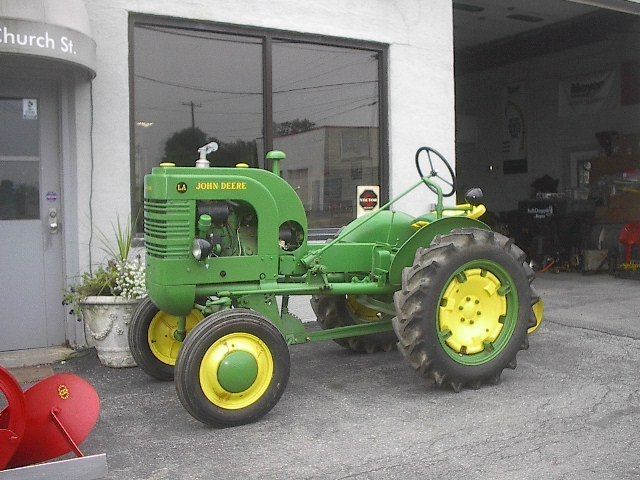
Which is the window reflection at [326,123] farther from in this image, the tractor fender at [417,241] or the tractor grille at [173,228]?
the tractor grille at [173,228]

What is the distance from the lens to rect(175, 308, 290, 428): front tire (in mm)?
3949

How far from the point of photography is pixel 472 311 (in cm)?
479

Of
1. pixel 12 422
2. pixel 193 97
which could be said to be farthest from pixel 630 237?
pixel 12 422

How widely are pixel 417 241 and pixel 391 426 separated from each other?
1.42 metres

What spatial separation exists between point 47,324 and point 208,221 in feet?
8.21

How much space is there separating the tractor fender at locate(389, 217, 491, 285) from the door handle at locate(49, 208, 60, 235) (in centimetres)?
292

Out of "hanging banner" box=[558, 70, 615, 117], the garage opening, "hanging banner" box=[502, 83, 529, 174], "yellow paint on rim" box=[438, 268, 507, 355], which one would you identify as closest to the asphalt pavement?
"yellow paint on rim" box=[438, 268, 507, 355]

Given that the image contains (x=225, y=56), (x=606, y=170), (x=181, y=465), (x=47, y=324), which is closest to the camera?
(x=181, y=465)

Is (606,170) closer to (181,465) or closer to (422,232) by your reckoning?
(422,232)

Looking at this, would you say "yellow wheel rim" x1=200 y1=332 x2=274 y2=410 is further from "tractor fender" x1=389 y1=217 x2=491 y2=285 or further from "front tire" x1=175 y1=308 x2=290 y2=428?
"tractor fender" x1=389 y1=217 x2=491 y2=285

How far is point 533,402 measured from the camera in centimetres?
448

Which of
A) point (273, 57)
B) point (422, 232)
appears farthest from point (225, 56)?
point (422, 232)

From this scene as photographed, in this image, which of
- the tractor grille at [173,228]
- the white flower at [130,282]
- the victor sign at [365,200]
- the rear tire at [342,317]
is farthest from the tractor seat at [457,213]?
the white flower at [130,282]

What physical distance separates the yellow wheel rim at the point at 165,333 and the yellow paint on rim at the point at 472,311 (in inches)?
67.6
